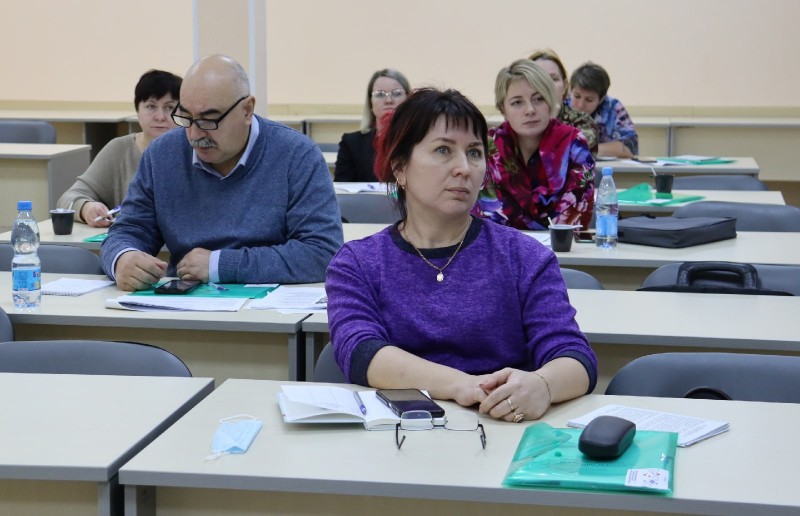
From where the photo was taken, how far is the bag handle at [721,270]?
9.94 feet

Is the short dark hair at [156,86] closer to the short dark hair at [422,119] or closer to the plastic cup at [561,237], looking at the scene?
the plastic cup at [561,237]

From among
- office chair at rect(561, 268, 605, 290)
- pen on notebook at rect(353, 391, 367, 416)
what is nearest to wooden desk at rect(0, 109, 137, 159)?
office chair at rect(561, 268, 605, 290)

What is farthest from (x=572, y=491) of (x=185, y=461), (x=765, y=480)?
(x=185, y=461)

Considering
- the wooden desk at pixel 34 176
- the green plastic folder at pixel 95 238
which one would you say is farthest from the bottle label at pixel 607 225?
the wooden desk at pixel 34 176

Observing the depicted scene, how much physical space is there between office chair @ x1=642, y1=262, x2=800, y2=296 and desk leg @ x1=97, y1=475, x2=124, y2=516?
188 cm

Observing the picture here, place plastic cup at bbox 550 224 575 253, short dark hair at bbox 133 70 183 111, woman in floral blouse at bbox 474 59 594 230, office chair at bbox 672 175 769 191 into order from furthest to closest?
1. office chair at bbox 672 175 769 191
2. short dark hair at bbox 133 70 183 111
3. woman in floral blouse at bbox 474 59 594 230
4. plastic cup at bbox 550 224 575 253

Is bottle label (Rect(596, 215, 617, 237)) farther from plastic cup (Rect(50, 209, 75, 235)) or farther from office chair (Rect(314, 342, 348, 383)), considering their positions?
plastic cup (Rect(50, 209, 75, 235))

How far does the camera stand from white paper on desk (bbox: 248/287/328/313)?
2.78m

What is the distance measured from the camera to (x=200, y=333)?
108 inches

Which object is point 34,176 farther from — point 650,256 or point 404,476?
point 404,476

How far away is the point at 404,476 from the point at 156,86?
10.4 feet

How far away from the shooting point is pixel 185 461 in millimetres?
1635

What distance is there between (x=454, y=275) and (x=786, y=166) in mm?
6076

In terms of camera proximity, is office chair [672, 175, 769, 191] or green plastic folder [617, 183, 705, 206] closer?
green plastic folder [617, 183, 705, 206]
